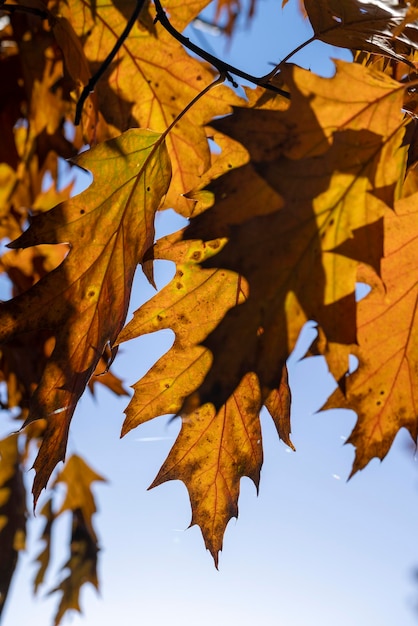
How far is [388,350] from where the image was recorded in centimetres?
93

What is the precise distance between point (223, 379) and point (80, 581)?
214 centimetres

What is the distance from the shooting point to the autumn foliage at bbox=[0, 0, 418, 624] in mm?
711

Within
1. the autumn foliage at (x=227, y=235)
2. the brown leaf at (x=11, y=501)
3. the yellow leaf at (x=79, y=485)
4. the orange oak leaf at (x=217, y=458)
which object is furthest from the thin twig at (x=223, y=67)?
A: the yellow leaf at (x=79, y=485)

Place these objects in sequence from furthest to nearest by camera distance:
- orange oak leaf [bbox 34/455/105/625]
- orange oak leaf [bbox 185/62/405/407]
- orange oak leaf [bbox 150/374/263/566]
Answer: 1. orange oak leaf [bbox 34/455/105/625]
2. orange oak leaf [bbox 150/374/263/566]
3. orange oak leaf [bbox 185/62/405/407]

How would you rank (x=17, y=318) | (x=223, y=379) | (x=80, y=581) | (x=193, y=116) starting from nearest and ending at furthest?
(x=223, y=379) → (x=17, y=318) → (x=193, y=116) → (x=80, y=581)

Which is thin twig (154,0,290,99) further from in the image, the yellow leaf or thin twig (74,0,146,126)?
the yellow leaf

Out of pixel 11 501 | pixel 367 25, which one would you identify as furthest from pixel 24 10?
pixel 11 501

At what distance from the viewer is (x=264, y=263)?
691 mm

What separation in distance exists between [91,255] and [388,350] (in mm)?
422

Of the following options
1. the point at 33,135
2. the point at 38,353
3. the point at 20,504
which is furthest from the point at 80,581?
the point at 33,135

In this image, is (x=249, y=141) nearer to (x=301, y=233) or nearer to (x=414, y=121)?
(x=301, y=233)

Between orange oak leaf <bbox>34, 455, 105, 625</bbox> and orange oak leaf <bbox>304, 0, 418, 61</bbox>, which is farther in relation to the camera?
orange oak leaf <bbox>34, 455, 105, 625</bbox>

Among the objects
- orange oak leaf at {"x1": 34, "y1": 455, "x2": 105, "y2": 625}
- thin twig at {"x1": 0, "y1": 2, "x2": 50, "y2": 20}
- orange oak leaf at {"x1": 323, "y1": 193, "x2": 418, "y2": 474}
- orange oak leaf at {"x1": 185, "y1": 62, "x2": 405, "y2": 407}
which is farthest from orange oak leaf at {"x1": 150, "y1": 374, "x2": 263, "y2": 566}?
orange oak leaf at {"x1": 34, "y1": 455, "x2": 105, "y2": 625}

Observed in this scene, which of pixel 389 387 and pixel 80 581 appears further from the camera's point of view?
pixel 80 581
